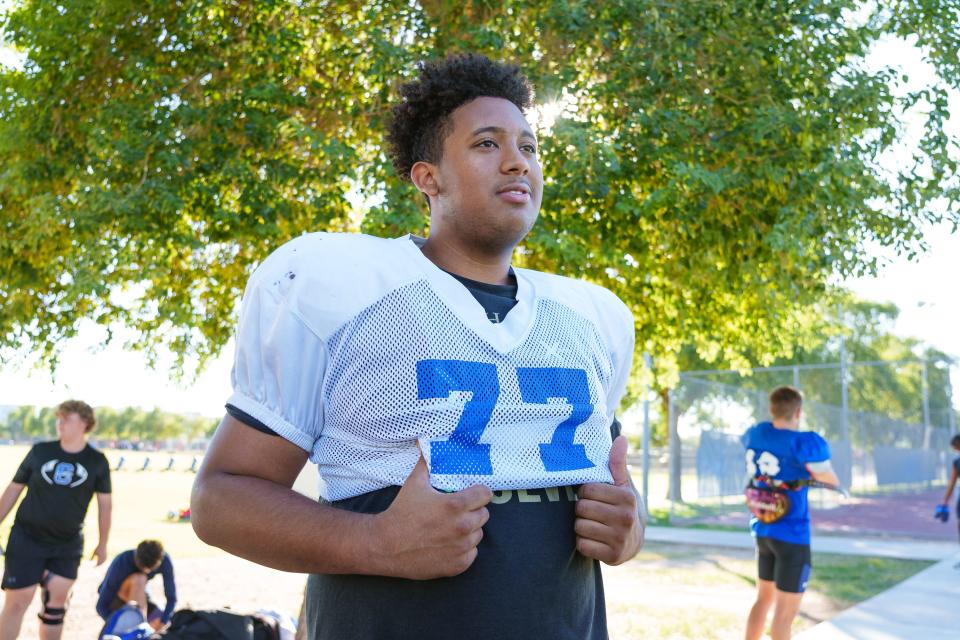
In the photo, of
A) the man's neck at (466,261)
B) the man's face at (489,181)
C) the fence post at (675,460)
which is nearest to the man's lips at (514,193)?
the man's face at (489,181)

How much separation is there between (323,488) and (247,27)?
6575 mm

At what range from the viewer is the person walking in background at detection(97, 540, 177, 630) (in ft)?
21.5

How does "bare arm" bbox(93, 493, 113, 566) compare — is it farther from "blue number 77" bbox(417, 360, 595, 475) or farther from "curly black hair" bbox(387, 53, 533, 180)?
"blue number 77" bbox(417, 360, 595, 475)

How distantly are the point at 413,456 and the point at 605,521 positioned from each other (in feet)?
1.09

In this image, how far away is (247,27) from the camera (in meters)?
7.39

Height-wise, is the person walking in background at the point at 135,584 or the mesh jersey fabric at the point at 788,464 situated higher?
the mesh jersey fabric at the point at 788,464

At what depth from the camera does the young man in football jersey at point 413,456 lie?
138 cm

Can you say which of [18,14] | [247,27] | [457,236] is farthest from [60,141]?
[457,236]

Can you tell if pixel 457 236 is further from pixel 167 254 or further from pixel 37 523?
pixel 37 523

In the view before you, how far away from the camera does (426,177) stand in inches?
76.3

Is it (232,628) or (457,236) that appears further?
(232,628)

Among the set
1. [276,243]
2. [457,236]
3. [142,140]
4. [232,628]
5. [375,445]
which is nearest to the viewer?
[375,445]

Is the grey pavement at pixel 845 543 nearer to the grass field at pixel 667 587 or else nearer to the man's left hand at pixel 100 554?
the grass field at pixel 667 587

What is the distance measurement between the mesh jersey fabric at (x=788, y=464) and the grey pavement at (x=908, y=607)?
1.43 m
